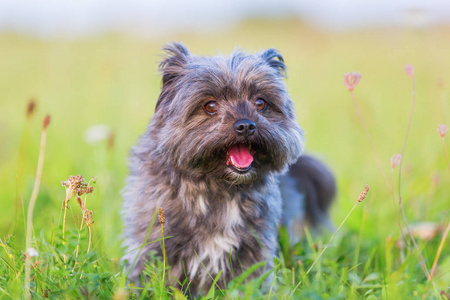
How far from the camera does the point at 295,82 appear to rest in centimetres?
1281

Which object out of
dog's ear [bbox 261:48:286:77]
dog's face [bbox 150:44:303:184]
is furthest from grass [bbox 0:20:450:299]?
dog's ear [bbox 261:48:286:77]

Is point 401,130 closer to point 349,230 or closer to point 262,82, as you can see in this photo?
point 349,230

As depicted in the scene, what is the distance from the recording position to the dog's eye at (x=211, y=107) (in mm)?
3550

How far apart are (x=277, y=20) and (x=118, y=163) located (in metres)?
13.6

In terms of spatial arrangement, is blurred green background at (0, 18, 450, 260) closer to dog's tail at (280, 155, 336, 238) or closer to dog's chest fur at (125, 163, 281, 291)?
dog's tail at (280, 155, 336, 238)

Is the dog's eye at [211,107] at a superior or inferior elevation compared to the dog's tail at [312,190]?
superior

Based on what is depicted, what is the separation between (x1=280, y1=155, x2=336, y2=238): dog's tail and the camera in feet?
17.7

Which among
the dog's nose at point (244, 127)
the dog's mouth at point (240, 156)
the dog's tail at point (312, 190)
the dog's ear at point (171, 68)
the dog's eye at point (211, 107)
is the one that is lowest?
the dog's tail at point (312, 190)

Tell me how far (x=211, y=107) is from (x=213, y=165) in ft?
1.37

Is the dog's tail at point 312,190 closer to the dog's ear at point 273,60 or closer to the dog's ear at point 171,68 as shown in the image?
the dog's ear at point 273,60

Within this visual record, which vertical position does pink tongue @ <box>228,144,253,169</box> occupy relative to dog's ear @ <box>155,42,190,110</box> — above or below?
below

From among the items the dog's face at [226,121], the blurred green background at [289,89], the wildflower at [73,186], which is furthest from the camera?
the blurred green background at [289,89]

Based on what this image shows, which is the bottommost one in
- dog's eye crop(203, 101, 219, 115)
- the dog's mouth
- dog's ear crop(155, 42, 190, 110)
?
the dog's mouth

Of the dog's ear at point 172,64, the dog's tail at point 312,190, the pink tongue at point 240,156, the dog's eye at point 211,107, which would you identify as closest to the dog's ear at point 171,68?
the dog's ear at point 172,64
